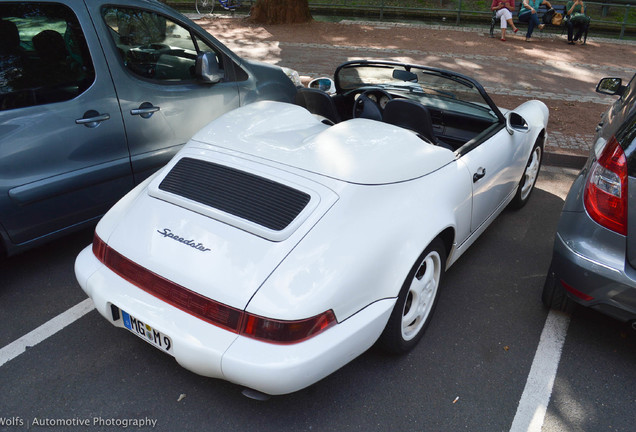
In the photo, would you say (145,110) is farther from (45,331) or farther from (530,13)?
(530,13)

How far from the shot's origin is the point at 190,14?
1669 centimetres

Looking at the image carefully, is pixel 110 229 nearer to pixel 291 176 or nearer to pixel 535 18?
pixel 291 176

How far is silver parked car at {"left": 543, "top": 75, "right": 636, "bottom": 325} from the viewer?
2760 millimetres

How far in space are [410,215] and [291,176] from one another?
656 mm

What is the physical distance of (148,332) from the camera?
2498 mm

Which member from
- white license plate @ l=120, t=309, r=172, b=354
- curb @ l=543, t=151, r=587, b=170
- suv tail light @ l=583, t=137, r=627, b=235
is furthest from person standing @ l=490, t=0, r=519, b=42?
white license plate @ l=120, t=309, r=172, b=354

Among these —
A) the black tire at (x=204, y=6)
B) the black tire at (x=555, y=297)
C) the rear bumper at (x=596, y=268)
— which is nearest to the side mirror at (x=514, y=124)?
the rear bumper at (x=596, y=268)

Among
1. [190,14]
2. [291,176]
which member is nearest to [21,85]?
[291,176]

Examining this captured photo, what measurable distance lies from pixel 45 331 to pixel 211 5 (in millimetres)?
15633

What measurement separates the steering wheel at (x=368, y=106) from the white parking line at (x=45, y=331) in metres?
2.24

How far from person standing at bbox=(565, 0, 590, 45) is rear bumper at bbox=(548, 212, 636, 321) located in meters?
11.8

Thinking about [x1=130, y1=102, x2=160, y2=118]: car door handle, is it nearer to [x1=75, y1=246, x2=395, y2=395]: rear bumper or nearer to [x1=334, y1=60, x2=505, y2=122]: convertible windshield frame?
[x1=334, y1=60, x2=505, y2=122]: convertible windshield frame

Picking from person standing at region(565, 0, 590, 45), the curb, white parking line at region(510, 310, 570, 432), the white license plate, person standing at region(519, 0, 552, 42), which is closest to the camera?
the white license plate

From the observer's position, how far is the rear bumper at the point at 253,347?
2.24m
